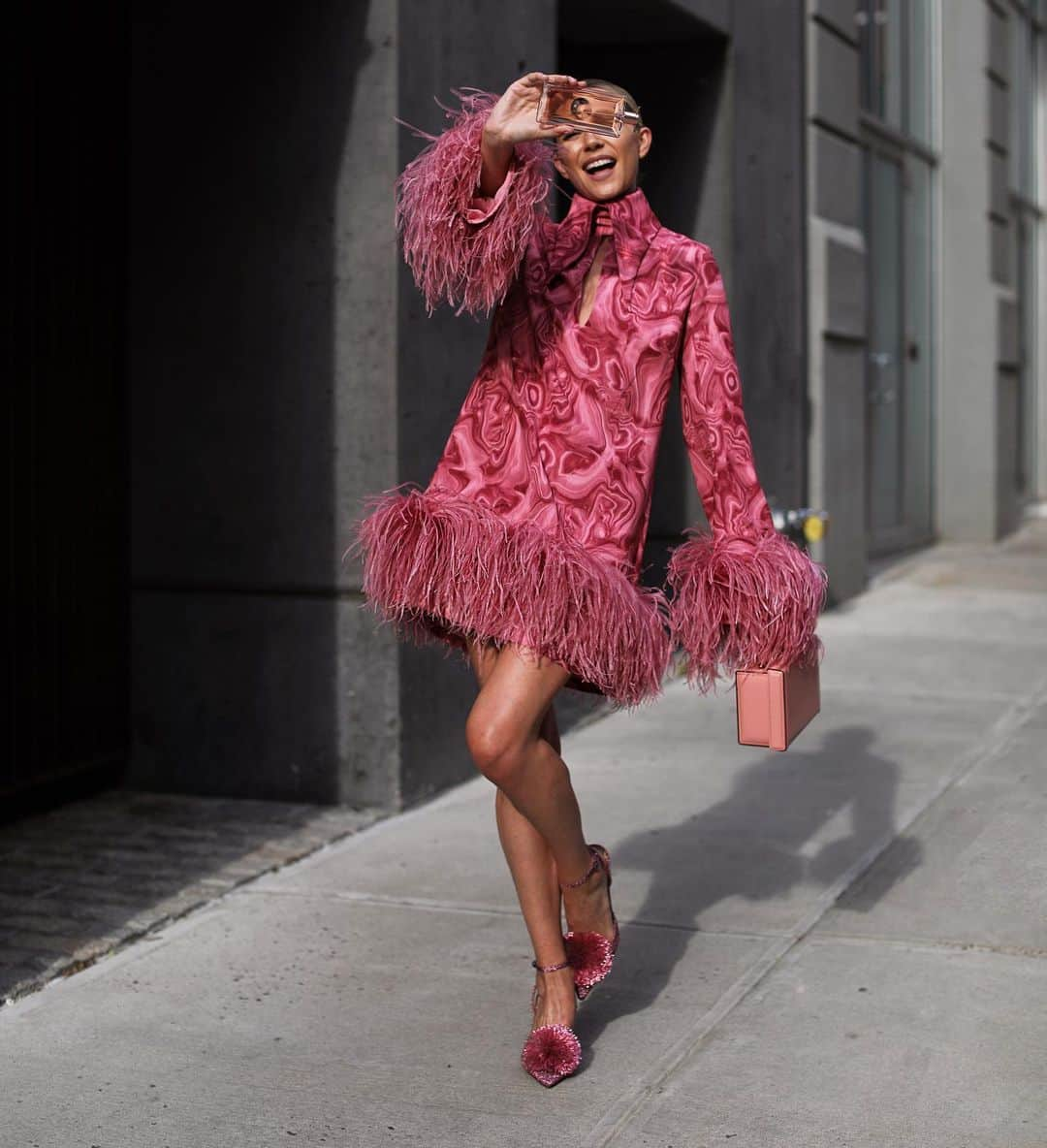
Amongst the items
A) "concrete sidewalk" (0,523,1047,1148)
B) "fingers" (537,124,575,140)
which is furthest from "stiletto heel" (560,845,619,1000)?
"fingers" (537,124,575,140)

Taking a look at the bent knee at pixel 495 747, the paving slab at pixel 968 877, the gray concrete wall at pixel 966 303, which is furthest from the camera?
the gray concrete wall at pixel 966 303

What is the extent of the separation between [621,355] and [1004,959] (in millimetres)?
1747

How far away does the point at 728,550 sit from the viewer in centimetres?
360

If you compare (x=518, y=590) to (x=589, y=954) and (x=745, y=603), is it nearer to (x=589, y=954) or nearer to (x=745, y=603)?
(x=745, y=603)

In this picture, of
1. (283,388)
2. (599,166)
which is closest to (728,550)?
(599,166)

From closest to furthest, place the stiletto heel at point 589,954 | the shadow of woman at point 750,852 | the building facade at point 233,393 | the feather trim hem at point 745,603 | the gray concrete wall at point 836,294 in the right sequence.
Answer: the feather trim hem at point 745,603, the stiletto heel at point 589,954, the shadow of woman at point 750,852, the building facade at point 233,393, the gray concrete wall at point 836,294

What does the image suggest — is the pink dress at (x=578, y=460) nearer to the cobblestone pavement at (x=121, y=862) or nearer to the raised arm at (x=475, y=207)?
the raised arm at (x=475, y=207)

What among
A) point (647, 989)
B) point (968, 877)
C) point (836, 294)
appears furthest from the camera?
point (836, 294)

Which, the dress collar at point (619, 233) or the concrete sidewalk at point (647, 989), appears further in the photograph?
the dress collar at point (619, 233)

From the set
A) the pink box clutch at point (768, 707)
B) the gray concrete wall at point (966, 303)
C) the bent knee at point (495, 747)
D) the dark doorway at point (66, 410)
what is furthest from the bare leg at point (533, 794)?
the gray concrete wall at point (966, 303)

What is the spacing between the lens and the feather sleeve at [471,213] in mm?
3461

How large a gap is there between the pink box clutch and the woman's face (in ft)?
3.20

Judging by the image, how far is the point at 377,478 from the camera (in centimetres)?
574

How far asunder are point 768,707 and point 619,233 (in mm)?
982
